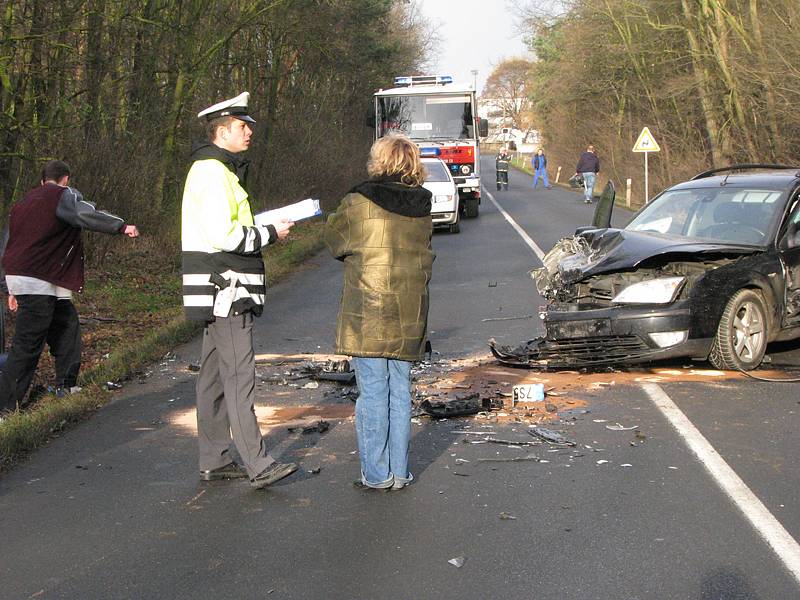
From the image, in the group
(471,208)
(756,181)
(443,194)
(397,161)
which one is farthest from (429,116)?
(397,161)

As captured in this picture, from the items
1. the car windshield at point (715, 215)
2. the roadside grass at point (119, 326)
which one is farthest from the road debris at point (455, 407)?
the car windshield at point (715, 215)

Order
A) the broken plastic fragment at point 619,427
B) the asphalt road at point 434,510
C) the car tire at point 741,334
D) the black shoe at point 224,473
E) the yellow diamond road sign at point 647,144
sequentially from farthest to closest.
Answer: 1. the yellow diamond road sign at point 647,144
2. the car tire at point 741,334
3. the broken plastic fragment at point 619,427
4. the black shoe at point 224,473
5. the asphalt road at point 434,510

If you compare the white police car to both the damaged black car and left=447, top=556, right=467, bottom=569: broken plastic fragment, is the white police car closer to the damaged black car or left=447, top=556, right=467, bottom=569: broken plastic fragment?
the damaged black car

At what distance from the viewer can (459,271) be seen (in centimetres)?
1681

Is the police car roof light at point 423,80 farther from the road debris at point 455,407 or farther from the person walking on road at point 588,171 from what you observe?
the road debris at point 455,407

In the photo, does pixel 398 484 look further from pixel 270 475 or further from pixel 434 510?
pixel 270 475

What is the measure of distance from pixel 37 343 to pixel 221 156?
2.94 m

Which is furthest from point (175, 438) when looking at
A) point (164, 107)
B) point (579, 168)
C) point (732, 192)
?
point (579, 168)

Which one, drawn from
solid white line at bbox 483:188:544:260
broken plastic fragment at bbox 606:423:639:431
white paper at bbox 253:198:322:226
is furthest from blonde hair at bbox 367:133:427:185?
solid white line at bbox 483:188:544:260

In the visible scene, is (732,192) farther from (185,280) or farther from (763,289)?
(185,280)

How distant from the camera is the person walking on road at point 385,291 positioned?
18.0 feet

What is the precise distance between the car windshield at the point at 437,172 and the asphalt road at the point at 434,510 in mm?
15887

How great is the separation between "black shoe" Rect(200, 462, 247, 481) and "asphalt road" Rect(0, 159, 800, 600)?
6 cm

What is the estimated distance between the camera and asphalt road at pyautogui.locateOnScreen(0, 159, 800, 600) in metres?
4.26
